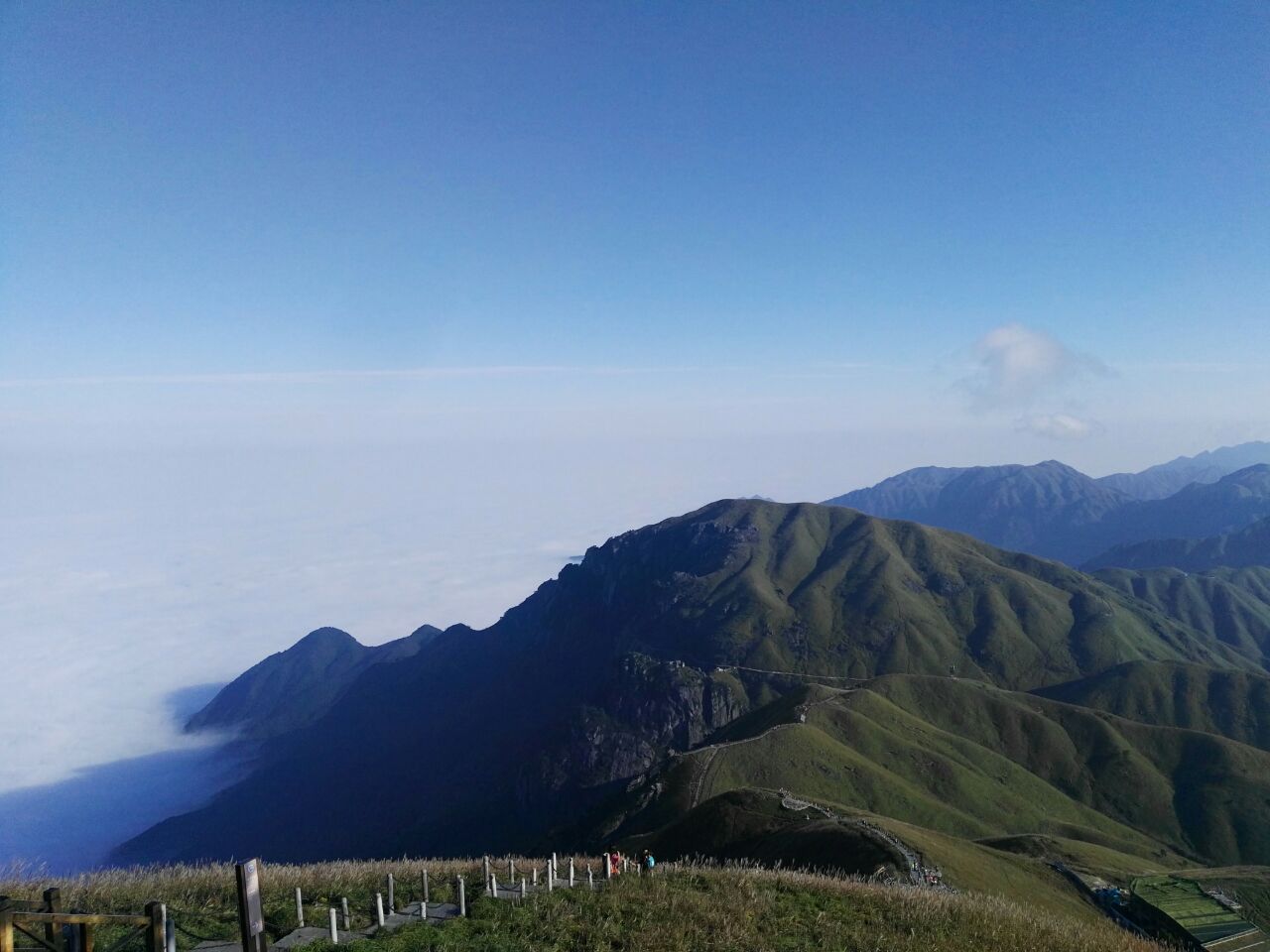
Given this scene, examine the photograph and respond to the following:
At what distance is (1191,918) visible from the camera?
145 feet

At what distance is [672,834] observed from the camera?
63000 millimetres

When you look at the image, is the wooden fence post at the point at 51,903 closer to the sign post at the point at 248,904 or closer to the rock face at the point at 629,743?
the sign post at the point at 248,904

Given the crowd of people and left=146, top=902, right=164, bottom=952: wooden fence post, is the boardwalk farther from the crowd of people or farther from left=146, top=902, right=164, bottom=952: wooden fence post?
left=146, top=902, right=164, bottom=952: wooden fence post

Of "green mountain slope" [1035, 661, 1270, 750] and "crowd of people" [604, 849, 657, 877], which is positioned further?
"green mountain slope" [1035, 661, 1270, 750]

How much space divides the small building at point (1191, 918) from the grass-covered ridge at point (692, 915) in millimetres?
30134

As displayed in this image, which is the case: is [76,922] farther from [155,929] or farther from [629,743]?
[629,743]

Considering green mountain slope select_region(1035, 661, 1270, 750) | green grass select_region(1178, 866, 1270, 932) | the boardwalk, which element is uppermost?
the boardwalk

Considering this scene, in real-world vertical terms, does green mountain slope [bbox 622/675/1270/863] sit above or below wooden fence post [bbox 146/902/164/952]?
below

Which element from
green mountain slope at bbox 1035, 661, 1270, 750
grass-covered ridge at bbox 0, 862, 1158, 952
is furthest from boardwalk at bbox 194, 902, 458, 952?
green mountain slope at bbox 1035, 661, 1270, 750

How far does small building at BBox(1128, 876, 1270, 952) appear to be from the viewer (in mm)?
40969

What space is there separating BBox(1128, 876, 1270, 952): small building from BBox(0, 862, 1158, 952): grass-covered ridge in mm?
30134

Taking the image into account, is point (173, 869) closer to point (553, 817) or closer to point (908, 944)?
point (908, 944)

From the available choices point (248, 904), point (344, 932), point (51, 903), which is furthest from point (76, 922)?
point (344, 932)

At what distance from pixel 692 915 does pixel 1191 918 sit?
1804 inches
